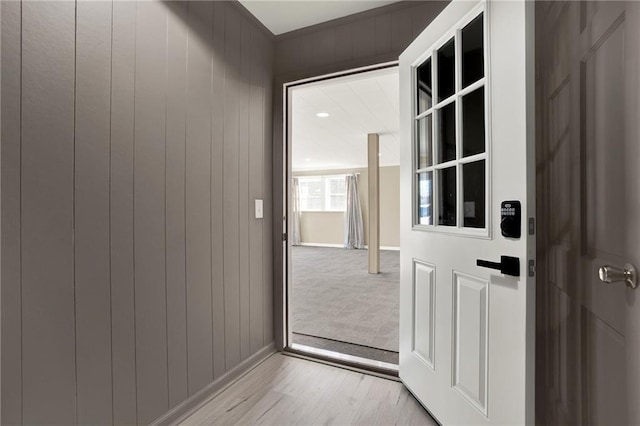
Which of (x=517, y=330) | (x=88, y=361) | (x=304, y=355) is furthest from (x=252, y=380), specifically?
(x=517, y=330)

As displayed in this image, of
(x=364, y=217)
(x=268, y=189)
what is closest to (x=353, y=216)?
(x=364, y=217)

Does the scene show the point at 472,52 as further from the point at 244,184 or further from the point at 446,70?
the point at 244,184

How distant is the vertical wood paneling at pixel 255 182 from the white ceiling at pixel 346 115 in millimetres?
345

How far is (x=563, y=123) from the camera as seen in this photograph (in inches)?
46.9

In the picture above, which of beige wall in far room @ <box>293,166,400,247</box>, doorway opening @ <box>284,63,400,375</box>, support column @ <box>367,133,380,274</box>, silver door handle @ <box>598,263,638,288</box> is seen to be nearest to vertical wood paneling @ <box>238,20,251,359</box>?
doorway opening @ <box>284,63,400,375</box>

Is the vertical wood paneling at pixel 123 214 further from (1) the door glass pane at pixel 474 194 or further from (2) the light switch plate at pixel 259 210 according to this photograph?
(1) the door glass pane at pixel 474 194

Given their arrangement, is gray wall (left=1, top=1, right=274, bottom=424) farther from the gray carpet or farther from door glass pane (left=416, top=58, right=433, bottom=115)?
door glass pane (left=416, top=58, right=433, bottom=115)

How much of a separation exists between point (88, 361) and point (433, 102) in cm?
197

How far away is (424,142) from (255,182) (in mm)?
1171

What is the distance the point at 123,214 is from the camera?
1.31m

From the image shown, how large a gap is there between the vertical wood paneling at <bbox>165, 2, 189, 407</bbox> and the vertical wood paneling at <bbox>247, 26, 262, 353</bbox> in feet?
1.85

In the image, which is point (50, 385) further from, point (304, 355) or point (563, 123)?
point (563, 123)

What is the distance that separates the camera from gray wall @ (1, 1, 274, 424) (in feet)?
3.30

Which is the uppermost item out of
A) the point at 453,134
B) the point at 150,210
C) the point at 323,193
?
the point at 323,193
